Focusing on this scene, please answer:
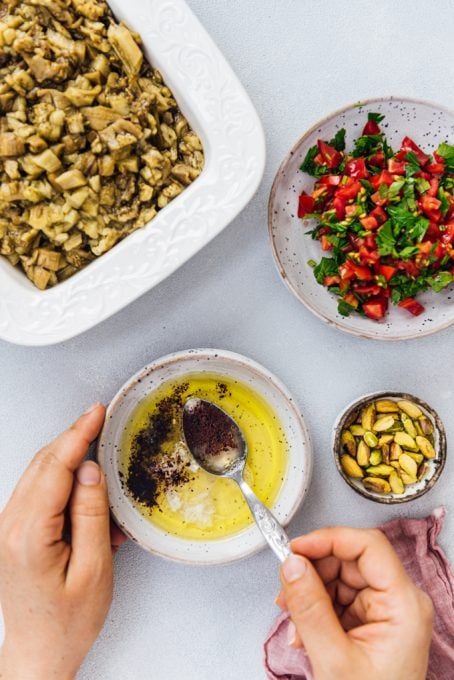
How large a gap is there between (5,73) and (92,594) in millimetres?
1207

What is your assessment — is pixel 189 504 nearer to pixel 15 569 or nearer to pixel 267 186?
pixel 15 569

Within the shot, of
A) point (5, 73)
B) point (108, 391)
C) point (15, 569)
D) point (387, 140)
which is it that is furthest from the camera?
point (108, 391)

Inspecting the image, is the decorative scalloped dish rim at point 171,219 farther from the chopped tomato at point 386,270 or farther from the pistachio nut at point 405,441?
the pistachio nut at point 405,441

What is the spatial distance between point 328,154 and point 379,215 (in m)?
0.19

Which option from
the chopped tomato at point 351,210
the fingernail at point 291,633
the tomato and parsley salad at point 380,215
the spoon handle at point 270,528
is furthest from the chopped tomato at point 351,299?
the fingernail at point 291,633

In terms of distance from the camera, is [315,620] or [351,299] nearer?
[315,620]

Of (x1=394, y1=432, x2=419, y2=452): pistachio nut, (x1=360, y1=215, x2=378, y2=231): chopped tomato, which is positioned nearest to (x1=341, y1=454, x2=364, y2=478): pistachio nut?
(x1=394, y1=432, x2=419, y2=452): pistachio nut

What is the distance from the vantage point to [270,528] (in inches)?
62.1

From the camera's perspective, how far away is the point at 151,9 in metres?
1.39

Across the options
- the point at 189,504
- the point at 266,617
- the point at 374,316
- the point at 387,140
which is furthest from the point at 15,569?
the point at 387,140

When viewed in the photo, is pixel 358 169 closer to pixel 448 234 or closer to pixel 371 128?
pixel 371 128

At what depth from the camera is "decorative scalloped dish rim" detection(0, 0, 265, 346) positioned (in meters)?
1.41

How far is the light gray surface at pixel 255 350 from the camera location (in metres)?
1.68

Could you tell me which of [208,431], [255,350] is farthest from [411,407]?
[208,431]
